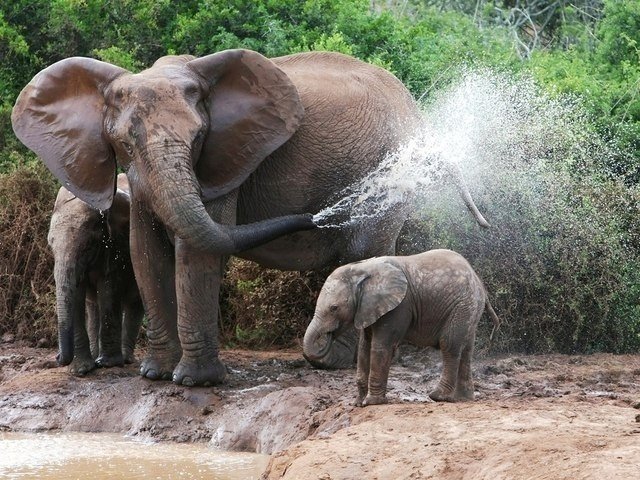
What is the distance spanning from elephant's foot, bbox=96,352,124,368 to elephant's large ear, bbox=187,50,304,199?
5.61 feet

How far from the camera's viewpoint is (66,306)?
10828mm

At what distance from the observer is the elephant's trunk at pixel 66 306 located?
35.4 feet

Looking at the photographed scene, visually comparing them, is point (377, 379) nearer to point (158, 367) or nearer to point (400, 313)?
point (400, 313)

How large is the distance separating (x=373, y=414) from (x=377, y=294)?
0.81m

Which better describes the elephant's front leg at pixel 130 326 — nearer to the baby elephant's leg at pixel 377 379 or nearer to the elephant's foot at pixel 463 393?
the baby elephant's leg at pixel 377 379

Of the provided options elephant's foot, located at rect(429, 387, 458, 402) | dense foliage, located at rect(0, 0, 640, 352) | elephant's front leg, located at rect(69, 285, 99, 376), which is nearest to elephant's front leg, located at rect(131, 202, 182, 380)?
elephant's front leg, located at rect(69, 285, 99, 376)

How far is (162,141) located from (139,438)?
6.81ft

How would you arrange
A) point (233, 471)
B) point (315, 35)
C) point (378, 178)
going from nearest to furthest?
point (233, 471) → point (378, 178) → point (315, 35)

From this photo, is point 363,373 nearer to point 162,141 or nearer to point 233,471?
point 233,471

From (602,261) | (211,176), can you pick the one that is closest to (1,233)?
(211,176)

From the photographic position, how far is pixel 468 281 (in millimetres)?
9359

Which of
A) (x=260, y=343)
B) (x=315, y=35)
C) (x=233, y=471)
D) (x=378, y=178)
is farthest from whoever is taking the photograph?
(x=315, y=35)

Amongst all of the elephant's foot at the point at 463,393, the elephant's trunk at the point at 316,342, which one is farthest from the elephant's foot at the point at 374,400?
the elephant's foot at the point at 463,393

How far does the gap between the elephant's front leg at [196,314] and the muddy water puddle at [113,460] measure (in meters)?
0.80
